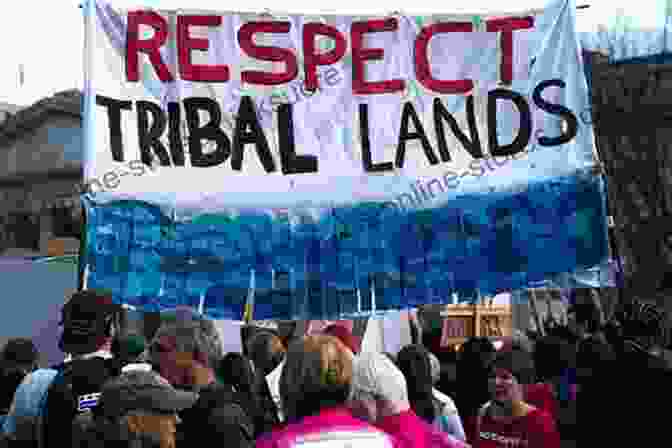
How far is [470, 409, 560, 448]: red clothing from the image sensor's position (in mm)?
4688

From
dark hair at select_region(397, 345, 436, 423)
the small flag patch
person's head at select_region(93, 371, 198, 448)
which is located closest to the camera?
person's head at select_region(93, 371, 198, 448)

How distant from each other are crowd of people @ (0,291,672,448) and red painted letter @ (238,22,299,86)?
6.86ft

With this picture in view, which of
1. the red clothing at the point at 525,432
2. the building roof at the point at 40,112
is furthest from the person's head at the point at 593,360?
the building roof at the point at 40,112

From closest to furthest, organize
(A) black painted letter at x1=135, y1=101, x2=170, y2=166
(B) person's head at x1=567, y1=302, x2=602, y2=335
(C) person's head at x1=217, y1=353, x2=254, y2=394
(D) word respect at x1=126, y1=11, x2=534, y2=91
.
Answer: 1. (C) person's head at x1=217, y1=353, x2=254, y2=394
2. (A) black painted letter at x1=135, y1=101, x2=170, y2=166
3. (D) word respect at x1=126, y1=11, x2=534, y2=91
4. (B) person's head at x1=567, y1=302, x2=602, y2=335

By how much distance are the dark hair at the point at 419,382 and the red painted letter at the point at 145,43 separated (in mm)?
3077

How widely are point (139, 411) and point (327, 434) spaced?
24.5 inches

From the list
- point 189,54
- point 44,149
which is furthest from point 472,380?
point 44,149

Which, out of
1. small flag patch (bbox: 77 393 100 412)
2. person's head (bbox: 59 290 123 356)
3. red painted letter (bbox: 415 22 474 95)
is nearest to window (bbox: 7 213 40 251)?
red painted letter (bbox: 415 22 474 95)

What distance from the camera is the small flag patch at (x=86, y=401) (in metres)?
3.73

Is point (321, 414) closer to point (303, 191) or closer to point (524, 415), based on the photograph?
point (524, 415)

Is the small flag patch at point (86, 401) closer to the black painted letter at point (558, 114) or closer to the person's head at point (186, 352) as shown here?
the person's head at point (186, 352)

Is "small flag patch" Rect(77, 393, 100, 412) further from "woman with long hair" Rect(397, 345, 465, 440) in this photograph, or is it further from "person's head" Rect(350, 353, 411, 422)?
"woman with long hair" Rect(397, 345, 465, 440)

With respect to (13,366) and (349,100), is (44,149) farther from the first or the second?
(13,366)

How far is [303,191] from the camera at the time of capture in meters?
7.01
